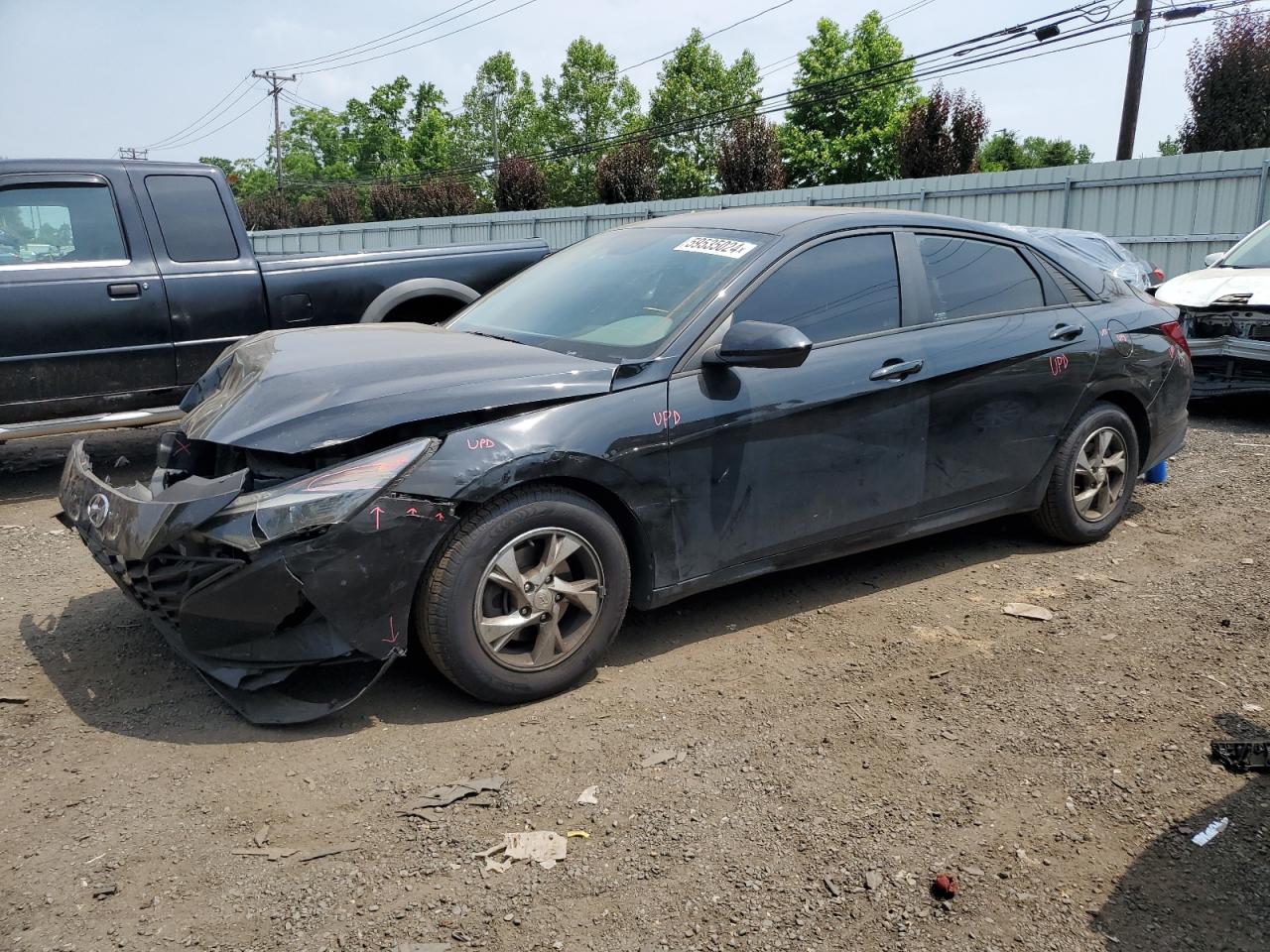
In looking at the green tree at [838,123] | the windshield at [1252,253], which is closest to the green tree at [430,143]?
the green tree at [838,123]

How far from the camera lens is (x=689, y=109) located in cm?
7619

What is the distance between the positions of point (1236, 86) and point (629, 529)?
26330mm

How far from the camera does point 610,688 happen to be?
378 centimetres

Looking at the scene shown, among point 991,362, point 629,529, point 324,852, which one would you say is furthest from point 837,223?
point 324,852

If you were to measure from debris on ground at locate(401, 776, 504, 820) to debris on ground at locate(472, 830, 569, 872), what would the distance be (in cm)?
20

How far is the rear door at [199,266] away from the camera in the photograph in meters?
6.82

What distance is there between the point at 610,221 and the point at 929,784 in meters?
25.0

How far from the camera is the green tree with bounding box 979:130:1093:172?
82.1m

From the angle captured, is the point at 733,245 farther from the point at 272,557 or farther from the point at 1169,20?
the point at 1169,20

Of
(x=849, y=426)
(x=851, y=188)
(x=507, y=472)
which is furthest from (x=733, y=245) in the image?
(x=851, y=188)

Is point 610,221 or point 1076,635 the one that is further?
point 610,221

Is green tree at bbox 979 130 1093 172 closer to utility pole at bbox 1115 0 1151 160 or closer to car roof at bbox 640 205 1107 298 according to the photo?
utility pole at bbox 1115 0 1151 160

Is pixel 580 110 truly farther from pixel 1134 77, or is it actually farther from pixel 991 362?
pixel 991 362

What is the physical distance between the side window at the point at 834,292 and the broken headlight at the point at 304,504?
159 cm
